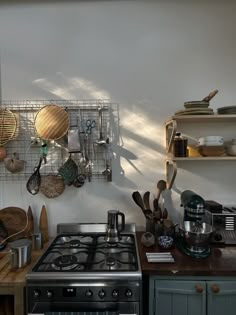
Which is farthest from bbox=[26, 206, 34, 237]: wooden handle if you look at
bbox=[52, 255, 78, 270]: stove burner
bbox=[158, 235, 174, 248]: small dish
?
bbox=[158, 235, 174, 248]: small dish

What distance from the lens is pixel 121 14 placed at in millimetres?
1793

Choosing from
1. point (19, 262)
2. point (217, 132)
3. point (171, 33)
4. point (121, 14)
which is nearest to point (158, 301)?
point (19, 262)

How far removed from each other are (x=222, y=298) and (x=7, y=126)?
172 cm

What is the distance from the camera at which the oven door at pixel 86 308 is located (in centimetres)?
119

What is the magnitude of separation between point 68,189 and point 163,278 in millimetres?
932

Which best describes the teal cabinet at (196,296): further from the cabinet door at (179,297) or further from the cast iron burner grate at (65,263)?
the cast iron burner grate at (65,263)

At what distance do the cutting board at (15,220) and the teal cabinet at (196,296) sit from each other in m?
1.01

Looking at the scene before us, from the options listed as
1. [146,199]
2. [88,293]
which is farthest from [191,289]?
[146,199]

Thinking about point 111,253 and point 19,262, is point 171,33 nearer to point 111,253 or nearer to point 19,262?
point 111,253

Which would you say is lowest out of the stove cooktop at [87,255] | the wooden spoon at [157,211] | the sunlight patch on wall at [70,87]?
the stove cooktop at [87,255]

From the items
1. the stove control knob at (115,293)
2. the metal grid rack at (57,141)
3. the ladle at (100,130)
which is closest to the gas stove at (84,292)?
the stove control knob at (115,293)

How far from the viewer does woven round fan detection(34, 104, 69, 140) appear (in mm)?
1685

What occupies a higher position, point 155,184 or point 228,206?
point 155,184

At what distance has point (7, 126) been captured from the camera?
5.68ft
